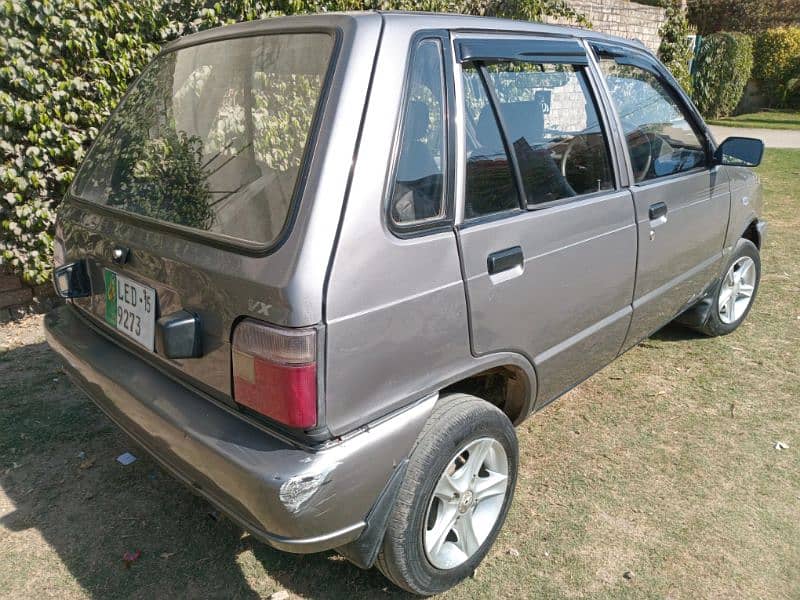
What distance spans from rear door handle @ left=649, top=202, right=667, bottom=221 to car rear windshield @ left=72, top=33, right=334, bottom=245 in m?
1.72

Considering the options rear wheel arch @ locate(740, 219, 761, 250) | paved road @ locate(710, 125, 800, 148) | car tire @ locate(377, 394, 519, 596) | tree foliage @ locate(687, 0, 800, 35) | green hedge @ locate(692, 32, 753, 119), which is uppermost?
tree foliage @ locate(687, 0, 800, 35)

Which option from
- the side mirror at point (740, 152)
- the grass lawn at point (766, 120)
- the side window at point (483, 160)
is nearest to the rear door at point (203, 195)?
the side window at point (483, 160)

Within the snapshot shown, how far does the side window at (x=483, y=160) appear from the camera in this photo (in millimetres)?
2041

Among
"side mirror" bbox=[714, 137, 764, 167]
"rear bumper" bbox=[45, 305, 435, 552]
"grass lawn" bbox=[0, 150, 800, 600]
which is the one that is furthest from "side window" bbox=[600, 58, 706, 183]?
"rear bumper" bbox=[45, 305, 435, 552]

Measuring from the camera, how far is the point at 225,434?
177 cm

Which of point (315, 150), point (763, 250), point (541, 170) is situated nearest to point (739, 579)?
point (541, 170)

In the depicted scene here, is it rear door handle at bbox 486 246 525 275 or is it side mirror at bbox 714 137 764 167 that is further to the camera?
side mirror at bbox 714 137 764 167

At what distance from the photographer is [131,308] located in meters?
2.09

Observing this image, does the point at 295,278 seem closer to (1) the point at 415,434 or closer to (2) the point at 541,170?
(1) the point at 415,434

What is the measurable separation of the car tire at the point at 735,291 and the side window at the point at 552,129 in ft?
5.73

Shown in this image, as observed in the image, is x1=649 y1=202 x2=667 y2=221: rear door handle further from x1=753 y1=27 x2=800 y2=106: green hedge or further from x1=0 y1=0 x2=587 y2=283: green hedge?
x1=753 y1=27 x2=800 y2=106: green hedge

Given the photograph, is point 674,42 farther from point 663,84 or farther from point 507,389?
point 507,389

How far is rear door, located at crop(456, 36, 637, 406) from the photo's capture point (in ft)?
6.77

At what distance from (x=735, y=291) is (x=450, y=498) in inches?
116
